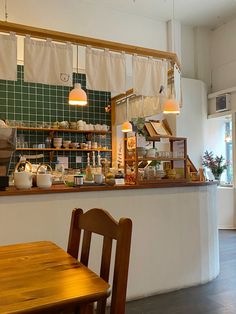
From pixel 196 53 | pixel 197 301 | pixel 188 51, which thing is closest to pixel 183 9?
pixel 188 51

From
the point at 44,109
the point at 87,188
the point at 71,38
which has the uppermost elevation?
the point at 71,38

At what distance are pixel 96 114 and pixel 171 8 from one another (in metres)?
2.71

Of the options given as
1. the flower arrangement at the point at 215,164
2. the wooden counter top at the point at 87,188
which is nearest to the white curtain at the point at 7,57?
the wooden counter top at the point at 87,188

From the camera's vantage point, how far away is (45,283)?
122 centimetres

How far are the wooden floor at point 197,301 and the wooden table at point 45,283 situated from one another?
1.67 metres

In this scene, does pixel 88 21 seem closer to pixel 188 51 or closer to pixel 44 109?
pixel 44 109

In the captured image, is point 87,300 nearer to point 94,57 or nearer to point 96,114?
point 94,57

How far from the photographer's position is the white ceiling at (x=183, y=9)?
654cm

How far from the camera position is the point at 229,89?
6879 millimetres

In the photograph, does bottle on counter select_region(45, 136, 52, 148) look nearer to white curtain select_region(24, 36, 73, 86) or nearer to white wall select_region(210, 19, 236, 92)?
white curtain select_region(24, 36, 73, 86)

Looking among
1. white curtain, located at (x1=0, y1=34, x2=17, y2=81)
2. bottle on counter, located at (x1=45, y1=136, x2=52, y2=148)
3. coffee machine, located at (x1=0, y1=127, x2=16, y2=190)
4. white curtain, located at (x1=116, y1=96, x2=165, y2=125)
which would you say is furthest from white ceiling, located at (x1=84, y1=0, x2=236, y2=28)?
coffee machine, located at (x1=0, y1=127, x2=16, y2=190)

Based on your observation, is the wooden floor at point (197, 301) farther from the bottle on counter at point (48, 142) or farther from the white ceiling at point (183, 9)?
the white ceiling at point (183, 9)

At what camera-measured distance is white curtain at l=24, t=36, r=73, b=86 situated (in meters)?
3.16

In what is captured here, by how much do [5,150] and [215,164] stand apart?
5.18 metres
